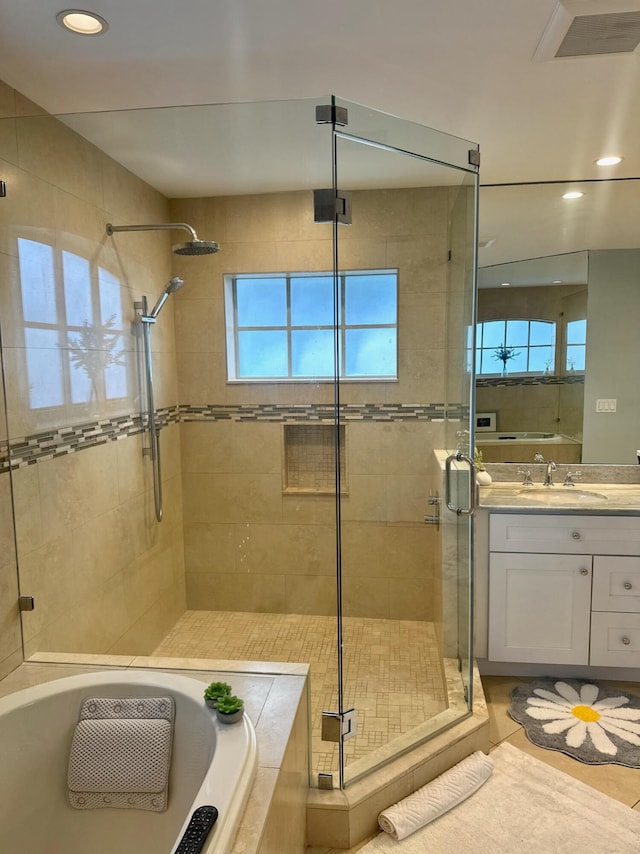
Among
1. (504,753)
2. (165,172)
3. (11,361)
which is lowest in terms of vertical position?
(504,753)

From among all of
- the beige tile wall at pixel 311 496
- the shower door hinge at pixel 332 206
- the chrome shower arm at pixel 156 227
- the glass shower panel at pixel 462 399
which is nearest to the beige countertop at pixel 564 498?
the glass shower panel at pixel 462 399

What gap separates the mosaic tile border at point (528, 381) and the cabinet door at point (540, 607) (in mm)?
924

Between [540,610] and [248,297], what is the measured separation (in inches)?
78.7

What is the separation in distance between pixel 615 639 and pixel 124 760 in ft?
7.09

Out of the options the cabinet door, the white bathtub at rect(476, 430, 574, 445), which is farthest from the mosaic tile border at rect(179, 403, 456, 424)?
the cabinet door

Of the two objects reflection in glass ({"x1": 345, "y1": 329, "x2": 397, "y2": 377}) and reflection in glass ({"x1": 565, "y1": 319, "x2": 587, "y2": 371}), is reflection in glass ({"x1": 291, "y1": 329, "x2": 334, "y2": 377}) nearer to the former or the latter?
reflection in glass ({"x1": 345, "y1": 329, "x2": 397, "y2": 377})

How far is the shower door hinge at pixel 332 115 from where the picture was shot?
76.6 inches

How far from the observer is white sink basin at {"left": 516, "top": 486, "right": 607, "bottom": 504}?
8.94 ft

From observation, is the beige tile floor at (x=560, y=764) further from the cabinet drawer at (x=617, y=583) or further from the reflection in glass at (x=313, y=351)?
the reflection in glass at (x=313, y=351)

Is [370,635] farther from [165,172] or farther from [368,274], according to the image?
[165,172]

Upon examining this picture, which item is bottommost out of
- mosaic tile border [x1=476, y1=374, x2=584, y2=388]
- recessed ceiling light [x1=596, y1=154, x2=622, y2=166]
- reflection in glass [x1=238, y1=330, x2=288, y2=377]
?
mosaic tile border [x1=476, y1=374, x2=584, y2=388]

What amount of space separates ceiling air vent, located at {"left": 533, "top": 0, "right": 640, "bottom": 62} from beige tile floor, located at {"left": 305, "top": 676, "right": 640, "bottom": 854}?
246 centimetres

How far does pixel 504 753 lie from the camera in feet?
7.34

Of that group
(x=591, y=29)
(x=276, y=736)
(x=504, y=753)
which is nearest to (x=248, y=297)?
(x=591, y=29)
